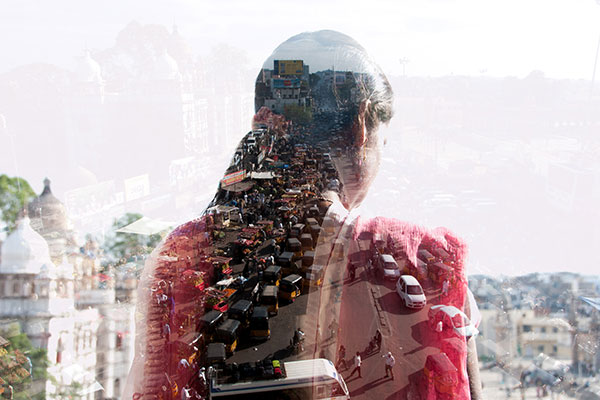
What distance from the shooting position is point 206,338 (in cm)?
216

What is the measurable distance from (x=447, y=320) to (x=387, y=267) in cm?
46

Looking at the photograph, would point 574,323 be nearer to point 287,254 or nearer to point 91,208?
point 287,254

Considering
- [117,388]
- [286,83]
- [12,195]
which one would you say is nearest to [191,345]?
[117,388]

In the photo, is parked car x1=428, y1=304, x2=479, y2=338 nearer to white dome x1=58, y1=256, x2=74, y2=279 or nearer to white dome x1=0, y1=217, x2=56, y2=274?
white dome x1=58, y1=256, x2=74, y2=279

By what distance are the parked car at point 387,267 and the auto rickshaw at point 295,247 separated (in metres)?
0.57

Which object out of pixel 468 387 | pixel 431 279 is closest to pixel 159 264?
pixel 431 279

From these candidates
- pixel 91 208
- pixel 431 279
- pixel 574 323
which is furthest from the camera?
pixel 91 208

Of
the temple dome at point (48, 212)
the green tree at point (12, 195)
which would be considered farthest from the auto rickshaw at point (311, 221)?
the green tree at point (12, 195)

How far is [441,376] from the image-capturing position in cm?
201

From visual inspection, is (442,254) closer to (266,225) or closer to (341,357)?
(341,357)

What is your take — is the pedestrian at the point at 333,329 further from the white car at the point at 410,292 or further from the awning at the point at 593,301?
the awning at the point at 593,301

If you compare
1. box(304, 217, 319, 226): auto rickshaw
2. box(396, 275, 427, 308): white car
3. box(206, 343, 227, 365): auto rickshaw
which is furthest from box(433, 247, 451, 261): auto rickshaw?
box(206, 343, 227, 365): auto rickshaw

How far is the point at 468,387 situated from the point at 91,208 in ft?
31.8

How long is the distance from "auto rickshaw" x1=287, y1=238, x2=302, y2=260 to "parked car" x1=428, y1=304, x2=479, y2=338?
3.16ft
